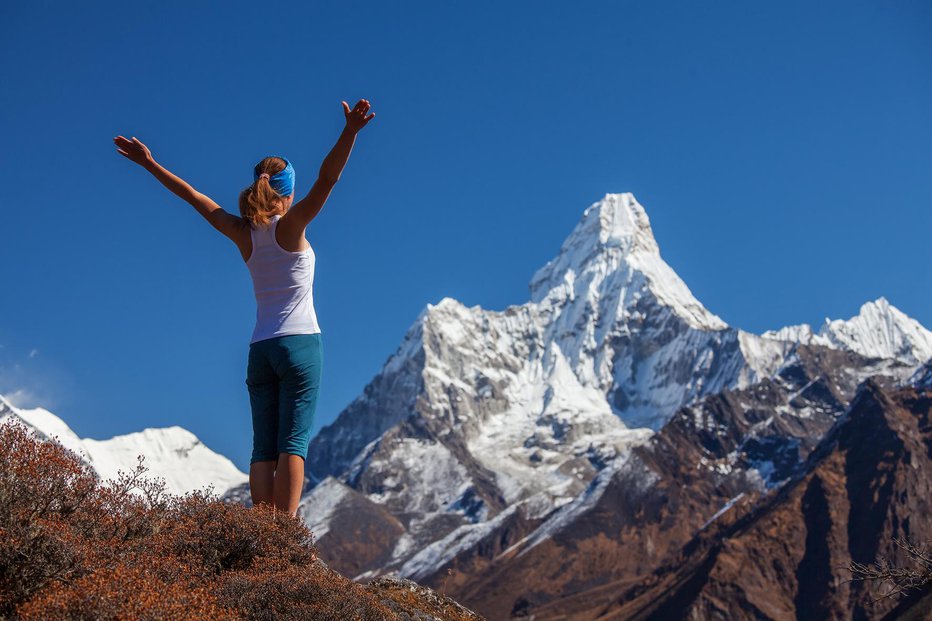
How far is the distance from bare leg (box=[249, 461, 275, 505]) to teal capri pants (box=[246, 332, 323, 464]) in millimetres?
271

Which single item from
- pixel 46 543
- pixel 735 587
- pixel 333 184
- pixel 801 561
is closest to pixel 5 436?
pixel 46 543

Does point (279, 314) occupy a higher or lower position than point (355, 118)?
lower

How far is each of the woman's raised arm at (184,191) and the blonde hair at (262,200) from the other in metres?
0.19

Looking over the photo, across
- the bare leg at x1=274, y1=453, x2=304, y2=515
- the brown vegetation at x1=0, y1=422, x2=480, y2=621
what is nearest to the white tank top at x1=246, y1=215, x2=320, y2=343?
the bare leg at x1=274, y1=453, x2=304, y2=515

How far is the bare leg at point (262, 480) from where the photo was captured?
36.8ft

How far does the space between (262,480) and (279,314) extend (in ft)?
5.47

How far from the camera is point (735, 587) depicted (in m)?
182

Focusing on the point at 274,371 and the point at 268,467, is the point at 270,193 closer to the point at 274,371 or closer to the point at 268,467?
the point at 274,371

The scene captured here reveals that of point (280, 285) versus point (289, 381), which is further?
point (289, 381)

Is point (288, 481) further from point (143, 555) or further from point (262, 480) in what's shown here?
point (143, 555)

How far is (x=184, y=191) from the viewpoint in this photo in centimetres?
1112

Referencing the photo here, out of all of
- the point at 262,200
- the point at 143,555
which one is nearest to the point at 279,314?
the point at 262,200

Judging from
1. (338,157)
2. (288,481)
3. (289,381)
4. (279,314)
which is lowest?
(288,481)

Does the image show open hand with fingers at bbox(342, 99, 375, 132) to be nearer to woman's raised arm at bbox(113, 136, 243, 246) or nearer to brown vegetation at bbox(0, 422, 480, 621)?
woman's raised arm at bbox(113, 136, 243, 246)
